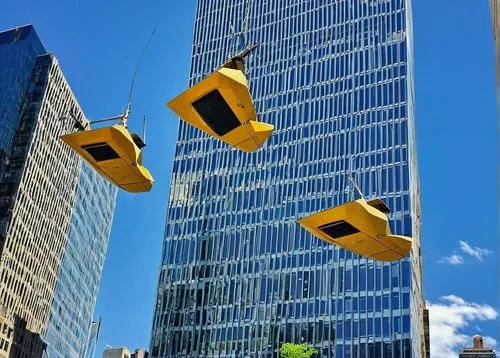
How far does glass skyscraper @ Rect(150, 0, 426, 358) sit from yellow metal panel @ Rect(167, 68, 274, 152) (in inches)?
2143

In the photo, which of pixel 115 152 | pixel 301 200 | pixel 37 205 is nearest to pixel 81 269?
pixel 37 205

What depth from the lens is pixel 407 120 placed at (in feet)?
269

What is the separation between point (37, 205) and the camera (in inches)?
3836

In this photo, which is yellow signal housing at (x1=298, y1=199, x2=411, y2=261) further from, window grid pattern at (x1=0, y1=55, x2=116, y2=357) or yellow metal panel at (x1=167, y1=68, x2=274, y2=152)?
window grid pattern at (x1=0, y1=55, x2=116, y2=357)

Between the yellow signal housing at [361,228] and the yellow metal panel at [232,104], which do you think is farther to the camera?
the yellow signal housing at [361,228]

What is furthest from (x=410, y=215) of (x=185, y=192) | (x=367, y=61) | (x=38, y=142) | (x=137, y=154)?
(x=137, y=154)

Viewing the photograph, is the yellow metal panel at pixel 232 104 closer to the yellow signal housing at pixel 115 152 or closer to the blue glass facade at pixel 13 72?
the yellow signal housing at pixel 115 152

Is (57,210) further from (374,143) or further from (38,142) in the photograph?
(374,143)

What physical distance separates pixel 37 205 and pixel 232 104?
3336 inches

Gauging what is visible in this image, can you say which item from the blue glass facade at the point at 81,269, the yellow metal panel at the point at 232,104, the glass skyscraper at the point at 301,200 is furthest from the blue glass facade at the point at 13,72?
the yellow metal panel at the point at 232,104

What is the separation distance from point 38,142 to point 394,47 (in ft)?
154

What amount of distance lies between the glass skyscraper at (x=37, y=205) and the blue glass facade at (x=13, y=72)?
Answer: 0.13 metres

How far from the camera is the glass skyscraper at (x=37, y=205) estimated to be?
3551 inches

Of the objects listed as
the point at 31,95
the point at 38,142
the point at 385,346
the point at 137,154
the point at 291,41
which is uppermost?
the point at 291,41
